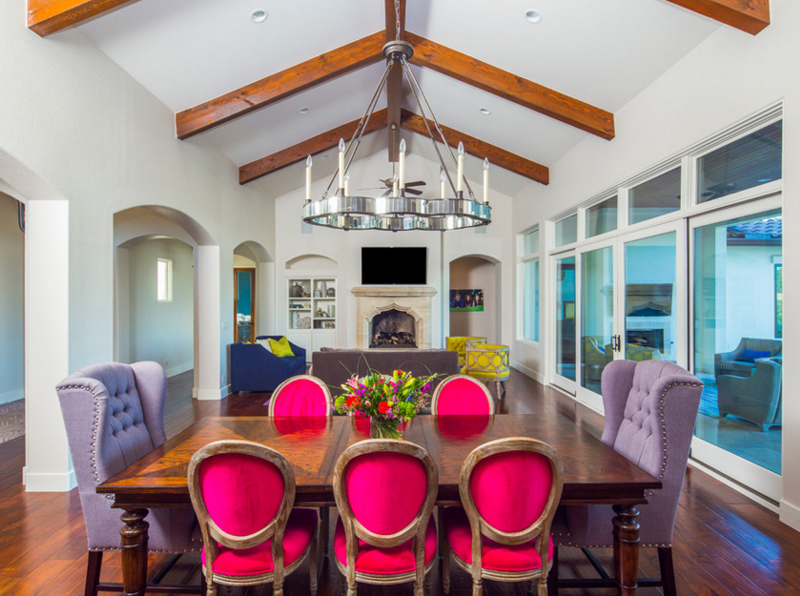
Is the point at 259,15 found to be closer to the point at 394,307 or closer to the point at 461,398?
the point at 461,398

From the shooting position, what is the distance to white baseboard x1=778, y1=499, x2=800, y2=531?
109 inches

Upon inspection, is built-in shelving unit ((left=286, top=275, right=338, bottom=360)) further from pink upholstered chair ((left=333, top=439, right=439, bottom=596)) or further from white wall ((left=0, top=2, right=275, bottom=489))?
pink upholstered chair ((left=333, top=439, right=439, bottom=596))

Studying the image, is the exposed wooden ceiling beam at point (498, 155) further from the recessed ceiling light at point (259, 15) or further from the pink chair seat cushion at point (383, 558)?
the pink chair seat cushion at point (383, 558)

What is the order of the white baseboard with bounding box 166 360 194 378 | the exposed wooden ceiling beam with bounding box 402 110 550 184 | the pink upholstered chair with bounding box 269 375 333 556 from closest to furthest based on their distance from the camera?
the pink upholstered chair with bounding box 269 375 333 556, the exposed wooden ceiling beam with bounding box 402 110 550 184, the white baseboard with bounding box 166 360 194 378

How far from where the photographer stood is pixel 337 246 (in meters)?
9.60

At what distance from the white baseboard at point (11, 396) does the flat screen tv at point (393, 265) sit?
5.44 meters

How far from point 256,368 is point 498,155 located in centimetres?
487

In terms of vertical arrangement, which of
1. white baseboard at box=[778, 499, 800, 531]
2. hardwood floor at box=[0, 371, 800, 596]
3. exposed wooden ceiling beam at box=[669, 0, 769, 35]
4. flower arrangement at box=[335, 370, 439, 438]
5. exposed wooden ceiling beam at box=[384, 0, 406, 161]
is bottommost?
hardwood floor at box=[0, 371, 800, 596]

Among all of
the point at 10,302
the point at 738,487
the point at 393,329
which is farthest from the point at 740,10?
the point at 10,302

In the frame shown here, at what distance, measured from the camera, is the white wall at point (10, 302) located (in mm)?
6035

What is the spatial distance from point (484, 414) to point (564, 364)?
185 inches

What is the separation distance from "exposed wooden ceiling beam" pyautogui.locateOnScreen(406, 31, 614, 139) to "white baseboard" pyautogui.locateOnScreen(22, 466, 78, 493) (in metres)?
5.02

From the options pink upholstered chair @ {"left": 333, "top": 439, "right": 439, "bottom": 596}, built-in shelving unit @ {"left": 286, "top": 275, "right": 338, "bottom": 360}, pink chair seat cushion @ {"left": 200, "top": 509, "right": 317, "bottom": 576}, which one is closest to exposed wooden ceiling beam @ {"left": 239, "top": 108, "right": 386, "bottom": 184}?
built-in shelving unit @ {"left": 286, "top": 275, "right": 338, "bottom": 360}

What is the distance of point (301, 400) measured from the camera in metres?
2.92
